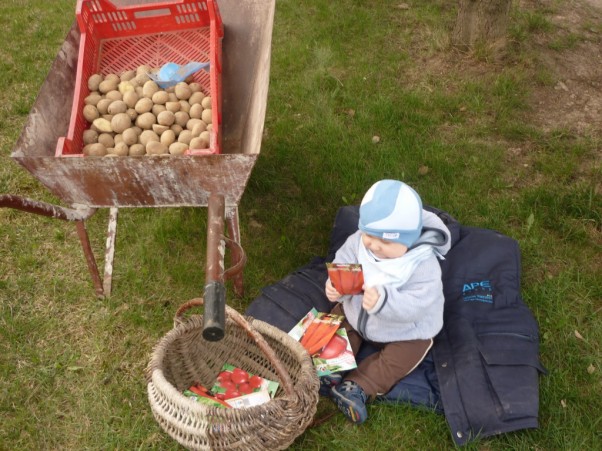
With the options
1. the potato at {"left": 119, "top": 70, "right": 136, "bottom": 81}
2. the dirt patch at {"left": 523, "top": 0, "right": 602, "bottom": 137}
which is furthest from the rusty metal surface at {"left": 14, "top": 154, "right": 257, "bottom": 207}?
the dirt patch at {"left": 523, "top": 0, "right": 602, "bottom": 137}

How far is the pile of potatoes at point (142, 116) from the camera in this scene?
9.18 feet

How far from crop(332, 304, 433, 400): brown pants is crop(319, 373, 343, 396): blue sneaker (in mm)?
56

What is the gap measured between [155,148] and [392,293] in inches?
51.1

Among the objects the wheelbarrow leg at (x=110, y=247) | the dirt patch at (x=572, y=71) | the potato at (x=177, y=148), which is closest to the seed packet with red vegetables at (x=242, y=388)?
the wheelbarrow leg at (x=110, y=247)

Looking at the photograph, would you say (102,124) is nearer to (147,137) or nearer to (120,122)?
(120,122)

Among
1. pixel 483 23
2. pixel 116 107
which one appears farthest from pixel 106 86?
pixel 483 23

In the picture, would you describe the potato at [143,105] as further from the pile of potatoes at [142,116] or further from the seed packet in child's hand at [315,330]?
the seed packet in child's hand at [315,330]

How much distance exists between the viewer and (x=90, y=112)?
2869 millimetres

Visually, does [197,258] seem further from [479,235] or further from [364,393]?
[479,235]

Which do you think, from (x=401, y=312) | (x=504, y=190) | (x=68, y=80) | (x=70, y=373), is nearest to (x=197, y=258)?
(x=70, y=373)

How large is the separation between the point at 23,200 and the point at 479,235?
2.13 m

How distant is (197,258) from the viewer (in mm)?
3305

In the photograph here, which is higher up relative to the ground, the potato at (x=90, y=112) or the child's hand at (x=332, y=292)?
the potato at (x=90, y=112)

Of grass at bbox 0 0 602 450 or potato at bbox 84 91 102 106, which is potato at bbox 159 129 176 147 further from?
grass at bbox 0 0 602 450
